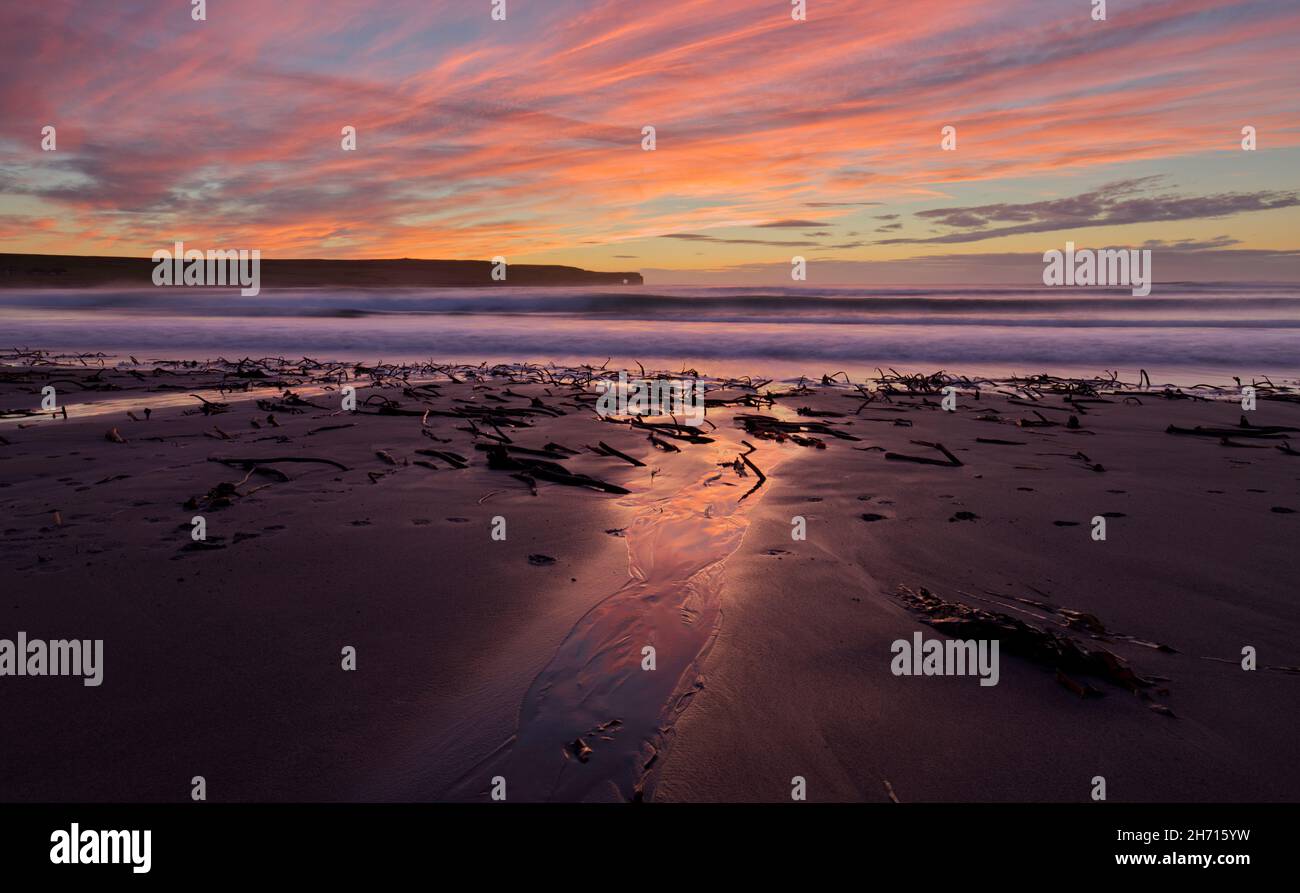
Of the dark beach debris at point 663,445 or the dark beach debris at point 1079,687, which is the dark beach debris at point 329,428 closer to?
the dark beach debris at point 663,445

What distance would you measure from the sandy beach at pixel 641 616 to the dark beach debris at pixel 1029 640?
0.01m

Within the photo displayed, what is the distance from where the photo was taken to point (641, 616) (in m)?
2.76

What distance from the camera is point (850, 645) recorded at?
2.42 m

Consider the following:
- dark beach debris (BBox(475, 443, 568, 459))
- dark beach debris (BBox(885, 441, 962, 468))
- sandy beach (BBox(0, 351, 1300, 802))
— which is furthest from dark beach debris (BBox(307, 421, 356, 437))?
dark beach debris (BBox(885, 441, 962, 468))

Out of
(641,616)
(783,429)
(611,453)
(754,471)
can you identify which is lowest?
(641,616)

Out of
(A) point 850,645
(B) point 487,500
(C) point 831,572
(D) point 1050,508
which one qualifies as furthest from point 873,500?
(B) point 487,500

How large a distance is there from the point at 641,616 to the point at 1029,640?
1.42 m

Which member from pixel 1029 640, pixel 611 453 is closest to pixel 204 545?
pixel 611 453

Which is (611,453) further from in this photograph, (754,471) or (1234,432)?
(1234,432)

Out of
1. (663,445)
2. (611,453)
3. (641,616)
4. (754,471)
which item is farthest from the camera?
(663,445)

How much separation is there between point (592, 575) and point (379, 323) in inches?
913

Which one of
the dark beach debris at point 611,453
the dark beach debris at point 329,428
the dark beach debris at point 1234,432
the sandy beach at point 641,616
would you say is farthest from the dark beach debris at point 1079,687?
the dark beach debris at point 329,428

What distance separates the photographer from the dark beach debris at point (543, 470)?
4488mm
